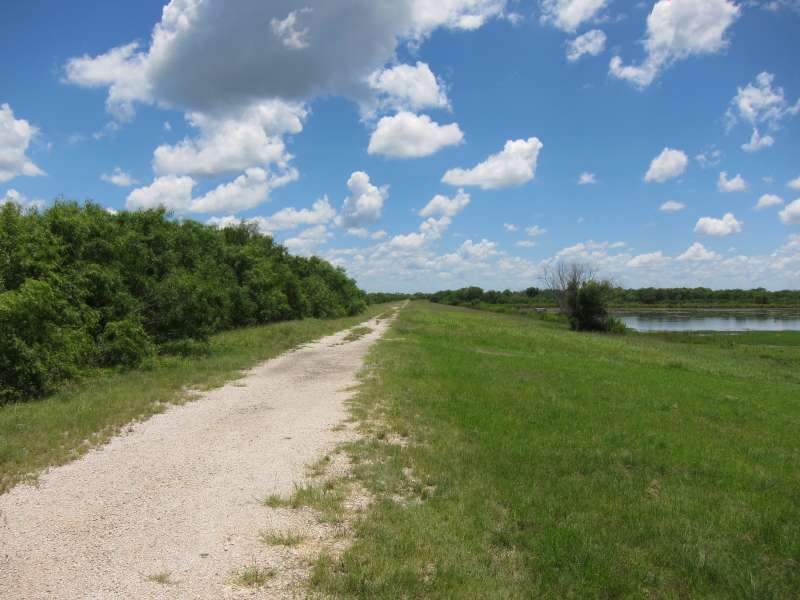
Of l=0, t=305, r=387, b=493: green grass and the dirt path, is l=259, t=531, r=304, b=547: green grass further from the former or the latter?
l=0, t=305, r=387, b=493: green grass

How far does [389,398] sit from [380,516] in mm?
6813

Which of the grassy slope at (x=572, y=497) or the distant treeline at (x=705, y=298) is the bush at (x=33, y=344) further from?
the distant treeline at (x=705, y=298)

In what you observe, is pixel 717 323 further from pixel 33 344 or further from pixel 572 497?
pixel 33 344

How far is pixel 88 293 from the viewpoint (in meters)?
14.7

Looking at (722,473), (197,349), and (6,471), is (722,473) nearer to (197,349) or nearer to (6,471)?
(6,471)

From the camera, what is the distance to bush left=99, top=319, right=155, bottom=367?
588 inches

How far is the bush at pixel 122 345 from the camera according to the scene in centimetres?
1494

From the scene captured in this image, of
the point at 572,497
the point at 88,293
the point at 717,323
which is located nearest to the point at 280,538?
the point at 572,497

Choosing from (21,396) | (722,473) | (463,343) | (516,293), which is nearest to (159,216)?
(21,396)

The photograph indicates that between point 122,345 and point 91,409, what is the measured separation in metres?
5.93

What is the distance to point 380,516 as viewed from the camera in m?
5.47

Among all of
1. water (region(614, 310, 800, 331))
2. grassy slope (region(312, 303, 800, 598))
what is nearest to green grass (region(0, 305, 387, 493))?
grassy slope (region(312, 303, 800, 598))

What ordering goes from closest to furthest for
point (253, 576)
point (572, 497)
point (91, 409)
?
point (253, 576)
point (572, 497)
point (91, 409)

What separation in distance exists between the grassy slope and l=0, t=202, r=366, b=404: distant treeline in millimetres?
7688
